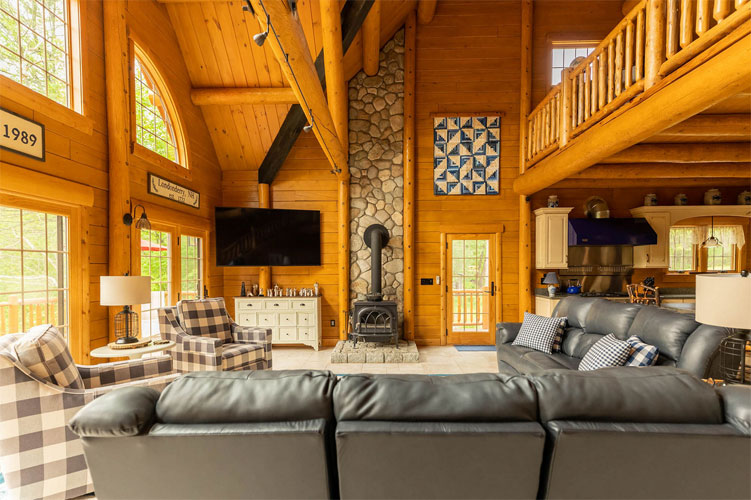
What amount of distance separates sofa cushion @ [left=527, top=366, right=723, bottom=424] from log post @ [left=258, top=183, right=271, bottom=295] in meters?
5.10

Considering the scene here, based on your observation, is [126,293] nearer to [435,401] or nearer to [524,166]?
[435,401]

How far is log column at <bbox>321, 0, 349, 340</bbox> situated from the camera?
3.20 m

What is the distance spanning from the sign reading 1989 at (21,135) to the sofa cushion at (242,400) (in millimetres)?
2540

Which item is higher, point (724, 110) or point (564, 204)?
point (724, 110)

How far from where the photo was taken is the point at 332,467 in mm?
1152

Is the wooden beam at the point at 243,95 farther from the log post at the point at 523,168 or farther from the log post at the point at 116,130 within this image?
the log post at the point at 523,168

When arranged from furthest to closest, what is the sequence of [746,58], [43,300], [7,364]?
[43,300] → [746,58] → [7,364]

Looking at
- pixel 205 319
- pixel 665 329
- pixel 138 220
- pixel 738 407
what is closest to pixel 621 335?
pixel 665 329

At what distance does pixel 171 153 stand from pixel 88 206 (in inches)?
66.7

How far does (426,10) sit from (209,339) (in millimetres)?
5435

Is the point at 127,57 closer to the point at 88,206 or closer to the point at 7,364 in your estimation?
the point at 88,206

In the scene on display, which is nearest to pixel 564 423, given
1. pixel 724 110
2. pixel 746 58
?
pixel 746 58

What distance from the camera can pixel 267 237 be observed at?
215 inches

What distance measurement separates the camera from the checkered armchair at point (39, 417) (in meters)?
1.67
